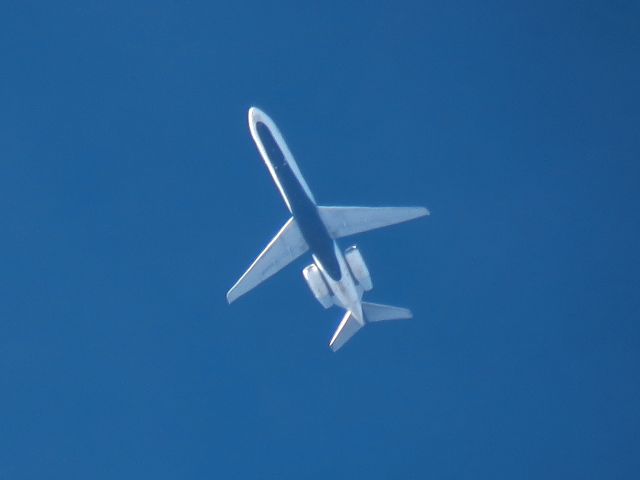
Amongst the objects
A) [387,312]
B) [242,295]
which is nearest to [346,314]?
[387,312]

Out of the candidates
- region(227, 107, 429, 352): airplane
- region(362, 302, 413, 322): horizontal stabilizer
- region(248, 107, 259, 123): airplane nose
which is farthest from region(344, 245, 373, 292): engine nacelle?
region(248, 107, 259, 123): airplane nose

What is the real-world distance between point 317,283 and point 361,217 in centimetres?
539

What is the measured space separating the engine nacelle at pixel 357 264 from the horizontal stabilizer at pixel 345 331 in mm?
5112

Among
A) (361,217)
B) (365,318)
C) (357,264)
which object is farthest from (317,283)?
(365,318)

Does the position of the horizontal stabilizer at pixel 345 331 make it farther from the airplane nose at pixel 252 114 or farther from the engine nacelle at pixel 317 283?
the airplane nose at pixel 252 114

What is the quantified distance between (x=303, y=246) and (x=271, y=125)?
334 inches

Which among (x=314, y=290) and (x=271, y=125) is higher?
(x=271, y=125)

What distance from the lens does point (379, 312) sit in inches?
3145

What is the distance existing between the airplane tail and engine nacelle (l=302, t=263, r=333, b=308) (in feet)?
12.2

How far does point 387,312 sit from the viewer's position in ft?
262

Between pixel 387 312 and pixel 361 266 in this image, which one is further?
pixel 387 312

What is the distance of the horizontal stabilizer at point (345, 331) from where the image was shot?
262 feet

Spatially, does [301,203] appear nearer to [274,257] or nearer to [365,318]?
[274,257]

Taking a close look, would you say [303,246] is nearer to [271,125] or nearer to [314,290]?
[314,290]
